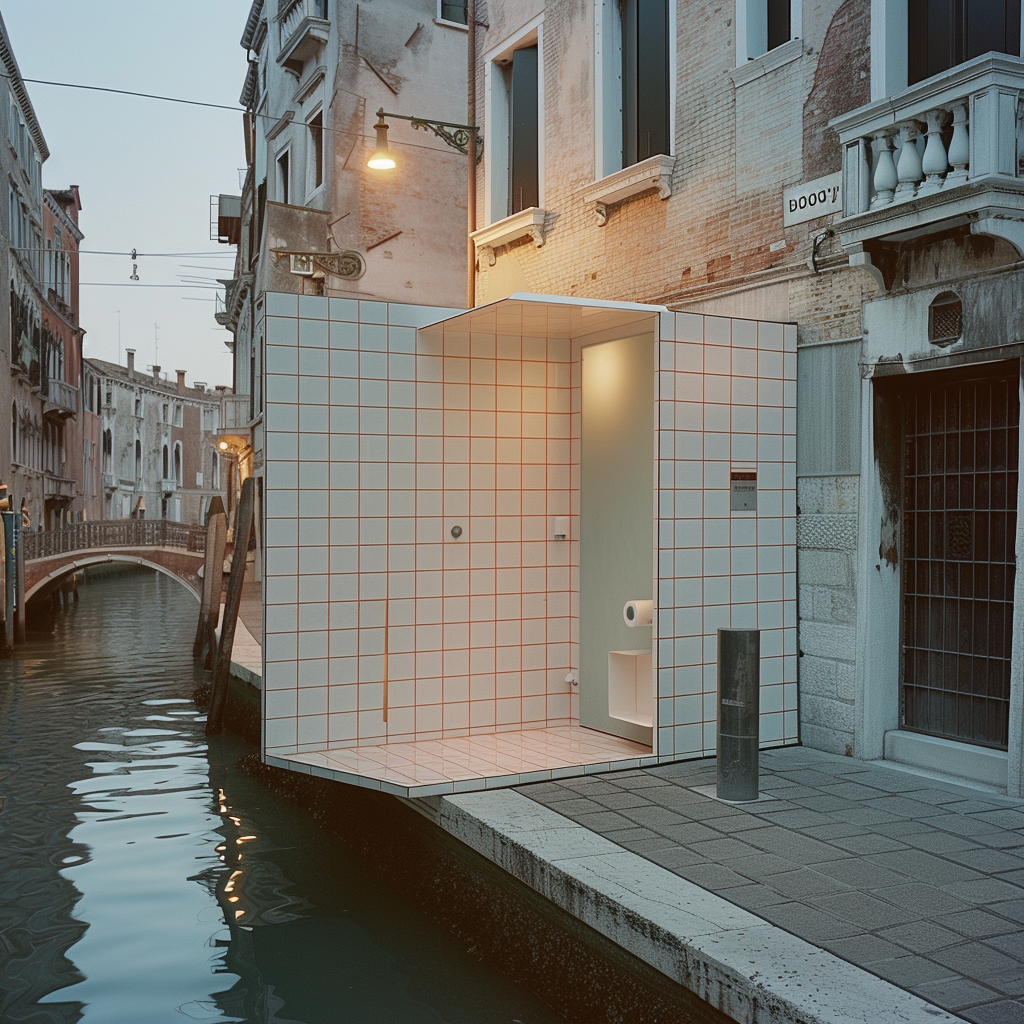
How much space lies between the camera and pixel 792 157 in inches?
282

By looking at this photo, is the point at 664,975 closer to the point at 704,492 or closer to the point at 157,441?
the point at 704,492

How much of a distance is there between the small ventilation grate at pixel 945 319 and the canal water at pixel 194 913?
4128 mm

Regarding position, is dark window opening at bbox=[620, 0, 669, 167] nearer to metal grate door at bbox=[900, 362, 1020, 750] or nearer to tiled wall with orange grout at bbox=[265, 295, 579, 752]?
tiled wall with orange grout at bbox=[265, 295, 579, 752]

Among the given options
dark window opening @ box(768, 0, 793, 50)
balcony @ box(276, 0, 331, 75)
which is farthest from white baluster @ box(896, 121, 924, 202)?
balcony @ box(276, 0, 331, 75)

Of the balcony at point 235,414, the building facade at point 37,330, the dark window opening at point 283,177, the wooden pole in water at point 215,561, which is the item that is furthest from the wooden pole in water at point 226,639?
the building facade at point 37,330

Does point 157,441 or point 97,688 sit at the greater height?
point 157,441

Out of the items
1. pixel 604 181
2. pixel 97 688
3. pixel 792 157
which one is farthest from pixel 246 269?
pixel 792 157

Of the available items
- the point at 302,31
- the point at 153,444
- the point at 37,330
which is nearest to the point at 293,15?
the point at 302,31

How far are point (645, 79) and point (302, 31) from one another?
1082 centimetres

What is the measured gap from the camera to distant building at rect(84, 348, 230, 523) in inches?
2110

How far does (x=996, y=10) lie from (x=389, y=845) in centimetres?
580

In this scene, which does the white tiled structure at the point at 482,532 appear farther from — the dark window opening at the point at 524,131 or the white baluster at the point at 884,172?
the dark window opening at the point at 524,131

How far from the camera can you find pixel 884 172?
6105 millimetres

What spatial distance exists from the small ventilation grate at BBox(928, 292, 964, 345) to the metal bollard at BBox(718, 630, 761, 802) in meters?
2.05
